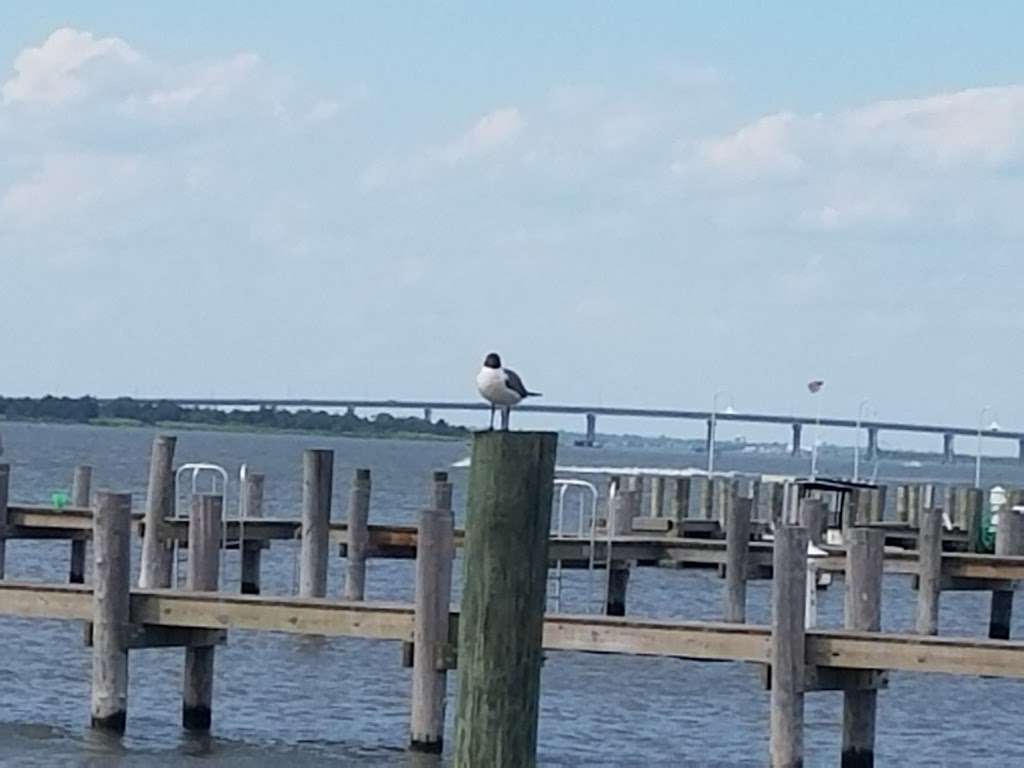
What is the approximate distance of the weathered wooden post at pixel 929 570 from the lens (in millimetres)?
30562

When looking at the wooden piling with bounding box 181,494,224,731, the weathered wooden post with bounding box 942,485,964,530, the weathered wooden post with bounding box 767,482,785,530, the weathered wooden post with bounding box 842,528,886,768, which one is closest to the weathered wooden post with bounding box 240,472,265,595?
the wooden piling with bounding box 181,494,224,731

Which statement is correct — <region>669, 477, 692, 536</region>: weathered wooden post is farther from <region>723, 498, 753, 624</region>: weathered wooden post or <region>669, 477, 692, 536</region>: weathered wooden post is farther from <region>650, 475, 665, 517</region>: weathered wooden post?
<region>723, 498, 753, 624</region>: weathered wooden post

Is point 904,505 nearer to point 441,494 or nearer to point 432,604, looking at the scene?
point 441,494

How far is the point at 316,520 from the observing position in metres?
31.4

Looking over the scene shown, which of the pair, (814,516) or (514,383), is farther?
(814,516)

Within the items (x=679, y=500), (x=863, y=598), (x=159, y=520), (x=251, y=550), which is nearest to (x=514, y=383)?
(x=863, y=598)

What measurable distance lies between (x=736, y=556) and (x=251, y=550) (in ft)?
21.5

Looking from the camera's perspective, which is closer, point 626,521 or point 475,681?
point 475,681

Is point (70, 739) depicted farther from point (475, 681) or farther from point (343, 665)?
point (475, 681)

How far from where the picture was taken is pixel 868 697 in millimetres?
21125

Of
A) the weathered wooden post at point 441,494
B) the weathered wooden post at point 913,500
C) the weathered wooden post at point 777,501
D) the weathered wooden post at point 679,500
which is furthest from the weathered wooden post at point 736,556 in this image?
the weathered wooden post at point 913,500

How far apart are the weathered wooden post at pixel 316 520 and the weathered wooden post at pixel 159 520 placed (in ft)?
5.24

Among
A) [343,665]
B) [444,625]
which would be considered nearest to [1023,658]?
[444,625]

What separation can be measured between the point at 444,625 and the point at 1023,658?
450 cm
